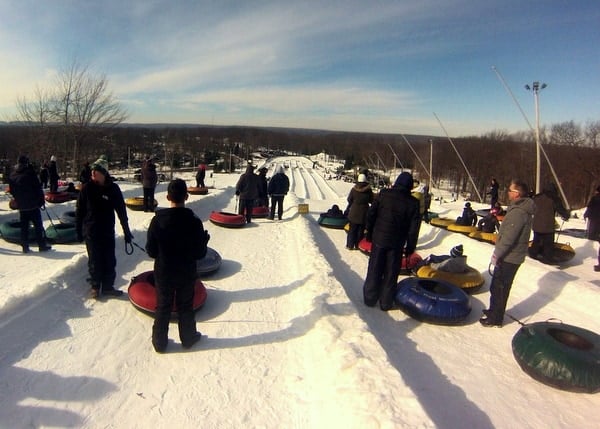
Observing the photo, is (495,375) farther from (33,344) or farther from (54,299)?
(54,299)

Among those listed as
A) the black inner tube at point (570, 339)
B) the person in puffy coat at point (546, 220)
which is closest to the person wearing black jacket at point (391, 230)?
the black inner tube at point (570, 339)

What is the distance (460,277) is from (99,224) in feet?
20.5

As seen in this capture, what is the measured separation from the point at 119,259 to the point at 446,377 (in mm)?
6319

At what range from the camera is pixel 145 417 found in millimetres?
3232

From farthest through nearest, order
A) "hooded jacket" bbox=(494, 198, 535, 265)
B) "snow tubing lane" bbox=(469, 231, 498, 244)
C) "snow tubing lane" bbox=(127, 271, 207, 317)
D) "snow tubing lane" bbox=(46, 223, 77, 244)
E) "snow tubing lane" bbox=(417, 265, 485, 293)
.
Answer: "snow tubing lane" bbox=(469, 231, 498, 244)
"snow tubing lane" bbox=(46, 223, 77, 244)
"snow tubing lane" bbox=(417, 265, 485, 293)
"hooded jacket" bbox=(494, 198, 535, 265)
"snow tubing lane" bbox=(127, 271, 207, 317)

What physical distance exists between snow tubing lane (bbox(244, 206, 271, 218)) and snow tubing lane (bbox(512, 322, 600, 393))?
955 centimetres

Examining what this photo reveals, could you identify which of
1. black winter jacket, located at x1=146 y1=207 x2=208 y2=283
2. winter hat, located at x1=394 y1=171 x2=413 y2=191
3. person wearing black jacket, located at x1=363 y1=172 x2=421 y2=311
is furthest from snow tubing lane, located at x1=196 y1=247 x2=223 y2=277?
winter hat, located at x1=394 y1=171 x2=413 y2=191

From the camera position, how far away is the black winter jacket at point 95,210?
5160 millimetres

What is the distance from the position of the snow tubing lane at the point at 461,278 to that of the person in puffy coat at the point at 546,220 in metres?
2.85

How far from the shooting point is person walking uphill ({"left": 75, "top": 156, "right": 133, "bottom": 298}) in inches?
204

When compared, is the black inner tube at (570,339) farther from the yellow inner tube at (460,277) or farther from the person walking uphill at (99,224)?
the person walking uphill at (99,224)

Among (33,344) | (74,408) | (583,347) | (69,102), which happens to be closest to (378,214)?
(583,347)

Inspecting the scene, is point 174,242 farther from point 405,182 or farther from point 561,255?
point 561,255

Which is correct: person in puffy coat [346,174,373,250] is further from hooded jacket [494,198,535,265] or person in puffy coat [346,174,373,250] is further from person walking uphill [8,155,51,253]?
person walking uphill [8,155,51,253]
